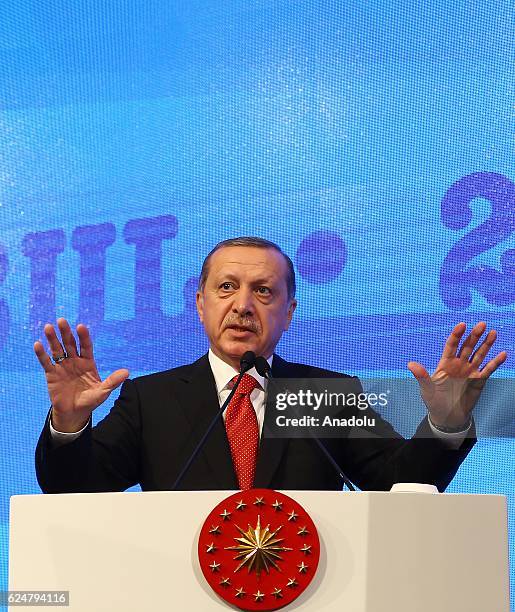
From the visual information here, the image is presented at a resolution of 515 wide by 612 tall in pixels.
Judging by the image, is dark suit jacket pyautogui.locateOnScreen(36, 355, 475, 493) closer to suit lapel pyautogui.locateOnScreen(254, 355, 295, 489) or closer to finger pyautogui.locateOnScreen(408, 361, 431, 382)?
suit lapel pyautogui.locateOnScreen(254, 355, 295, 489)

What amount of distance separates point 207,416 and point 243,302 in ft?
0.95

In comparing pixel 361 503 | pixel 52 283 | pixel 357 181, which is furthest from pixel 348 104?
pixel 361 503

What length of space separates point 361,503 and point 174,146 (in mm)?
1703

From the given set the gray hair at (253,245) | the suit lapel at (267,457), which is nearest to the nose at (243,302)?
the gray hair at (253,245)

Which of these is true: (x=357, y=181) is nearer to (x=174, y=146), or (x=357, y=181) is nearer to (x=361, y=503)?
(x=174, y=146)

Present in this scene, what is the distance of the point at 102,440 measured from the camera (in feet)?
6.85

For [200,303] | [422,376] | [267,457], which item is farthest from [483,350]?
[200,303]

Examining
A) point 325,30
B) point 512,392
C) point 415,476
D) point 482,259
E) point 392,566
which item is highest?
point 325,30

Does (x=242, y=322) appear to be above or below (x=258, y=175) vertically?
below

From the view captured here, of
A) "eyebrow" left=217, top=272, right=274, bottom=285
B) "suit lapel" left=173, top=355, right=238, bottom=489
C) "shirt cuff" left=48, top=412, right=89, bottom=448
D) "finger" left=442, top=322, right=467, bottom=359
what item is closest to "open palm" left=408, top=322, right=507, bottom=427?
"finger" left=442, top=322, right=467, bottom=359

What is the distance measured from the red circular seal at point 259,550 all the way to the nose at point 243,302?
2.79 ft

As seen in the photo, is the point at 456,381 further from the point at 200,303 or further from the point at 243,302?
the point at 200,303

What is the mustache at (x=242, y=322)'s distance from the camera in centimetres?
225

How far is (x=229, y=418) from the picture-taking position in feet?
6.98
